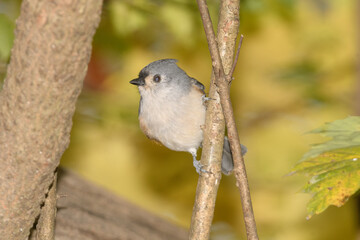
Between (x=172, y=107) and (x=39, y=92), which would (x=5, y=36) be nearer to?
(x=172, y=107)

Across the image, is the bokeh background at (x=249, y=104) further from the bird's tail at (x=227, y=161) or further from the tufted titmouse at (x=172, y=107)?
the bird's tail at (x=227, y=161)

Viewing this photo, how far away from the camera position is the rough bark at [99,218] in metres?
2.79

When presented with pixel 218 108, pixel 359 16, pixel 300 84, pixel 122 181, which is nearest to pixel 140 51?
pixel 122 181

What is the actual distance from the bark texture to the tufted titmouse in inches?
48.4

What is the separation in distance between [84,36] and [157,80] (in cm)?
162

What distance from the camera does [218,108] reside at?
2061 millimetres

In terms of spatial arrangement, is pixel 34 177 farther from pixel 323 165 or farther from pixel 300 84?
pixel 300 84

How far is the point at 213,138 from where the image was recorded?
207 cm

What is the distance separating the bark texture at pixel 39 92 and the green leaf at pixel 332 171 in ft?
2.95

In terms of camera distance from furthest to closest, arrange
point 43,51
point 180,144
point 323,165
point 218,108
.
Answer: point 180,144 → point 218,108 → point 323,165 → point 43,51

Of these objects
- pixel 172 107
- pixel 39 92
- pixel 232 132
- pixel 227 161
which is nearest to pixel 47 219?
pixel 39 92

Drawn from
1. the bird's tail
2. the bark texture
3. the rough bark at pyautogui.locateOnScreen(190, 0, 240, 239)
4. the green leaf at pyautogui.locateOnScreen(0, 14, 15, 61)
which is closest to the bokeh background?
the bird's tail

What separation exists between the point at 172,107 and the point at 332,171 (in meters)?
1.29

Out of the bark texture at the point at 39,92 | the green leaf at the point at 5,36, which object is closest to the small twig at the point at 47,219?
the bark texture at the point at 39,92
